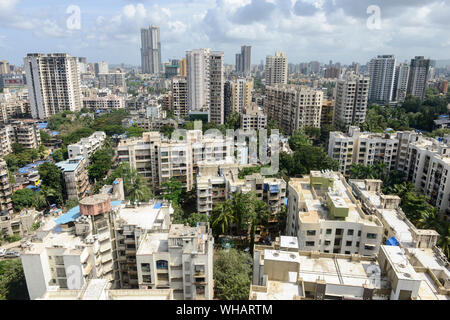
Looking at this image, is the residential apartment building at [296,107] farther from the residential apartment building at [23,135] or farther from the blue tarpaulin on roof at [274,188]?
the residential apartment building at [23,135]

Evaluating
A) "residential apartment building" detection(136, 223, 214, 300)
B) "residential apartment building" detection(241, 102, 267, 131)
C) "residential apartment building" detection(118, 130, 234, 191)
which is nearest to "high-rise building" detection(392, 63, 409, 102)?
"residential apartment building" detection(241, 102, 267, 131)

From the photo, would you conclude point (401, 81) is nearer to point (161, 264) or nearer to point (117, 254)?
point (117, 254)

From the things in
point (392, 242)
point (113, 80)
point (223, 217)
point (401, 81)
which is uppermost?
point (113, 80)

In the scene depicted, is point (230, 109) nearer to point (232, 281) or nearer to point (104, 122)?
point (104, 122)

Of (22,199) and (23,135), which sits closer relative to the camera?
(22,199)

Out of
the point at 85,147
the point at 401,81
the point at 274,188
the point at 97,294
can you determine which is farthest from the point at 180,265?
the point at 401,81

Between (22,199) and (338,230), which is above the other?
(338,230)
